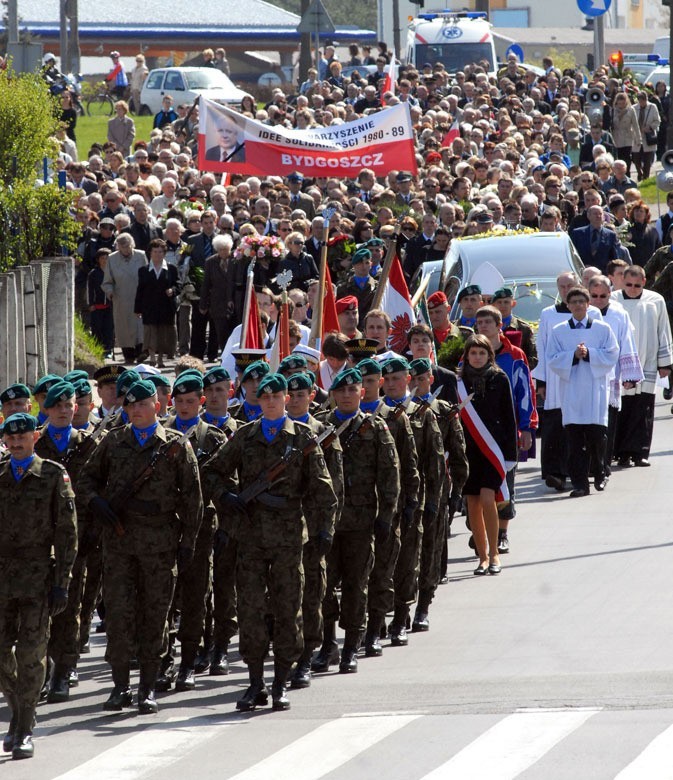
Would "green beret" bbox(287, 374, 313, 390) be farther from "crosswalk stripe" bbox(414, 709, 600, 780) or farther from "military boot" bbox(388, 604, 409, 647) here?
"crosswalk stripe" bbox(414, 709, 600, 780)

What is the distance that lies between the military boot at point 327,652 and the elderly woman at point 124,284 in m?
13.4

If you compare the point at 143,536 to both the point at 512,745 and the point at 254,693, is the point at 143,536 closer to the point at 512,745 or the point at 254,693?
the point at 254,693

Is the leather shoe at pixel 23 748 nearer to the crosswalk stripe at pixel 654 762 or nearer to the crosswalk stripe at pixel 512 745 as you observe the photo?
the crosswalk stripe at pixel 512 745

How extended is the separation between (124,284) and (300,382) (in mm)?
13978

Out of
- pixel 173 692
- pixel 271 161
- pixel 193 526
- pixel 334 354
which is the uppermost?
pixel 271 161

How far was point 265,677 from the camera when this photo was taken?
437 inches

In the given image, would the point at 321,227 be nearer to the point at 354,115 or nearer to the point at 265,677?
the point at 354,115

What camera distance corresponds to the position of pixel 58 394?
1101 cm

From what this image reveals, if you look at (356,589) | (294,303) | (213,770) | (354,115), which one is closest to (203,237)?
(294,303)

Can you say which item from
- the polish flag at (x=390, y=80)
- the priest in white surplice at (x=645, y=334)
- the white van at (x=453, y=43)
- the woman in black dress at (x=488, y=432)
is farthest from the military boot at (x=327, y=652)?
the white van at (x=453, y=43)

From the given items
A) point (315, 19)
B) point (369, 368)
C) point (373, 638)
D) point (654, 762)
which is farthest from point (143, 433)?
point (315, 19)

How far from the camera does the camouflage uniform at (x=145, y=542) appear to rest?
34.3 feet

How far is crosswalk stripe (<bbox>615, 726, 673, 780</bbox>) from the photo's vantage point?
27.8ft

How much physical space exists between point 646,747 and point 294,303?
34.0ft
